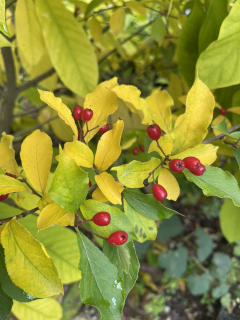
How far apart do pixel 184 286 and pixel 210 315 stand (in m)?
0.30

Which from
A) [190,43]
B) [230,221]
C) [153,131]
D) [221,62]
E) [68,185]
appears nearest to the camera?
[68,185]

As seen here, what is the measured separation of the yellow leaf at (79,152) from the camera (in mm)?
425

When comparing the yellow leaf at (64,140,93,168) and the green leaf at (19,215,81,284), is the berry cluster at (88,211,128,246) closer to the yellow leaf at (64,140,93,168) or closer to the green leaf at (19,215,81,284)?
the yellow leaf at (64,140,93,168)

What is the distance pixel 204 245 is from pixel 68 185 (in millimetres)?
2156

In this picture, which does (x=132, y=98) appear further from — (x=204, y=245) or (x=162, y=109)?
(x=204, y=245)

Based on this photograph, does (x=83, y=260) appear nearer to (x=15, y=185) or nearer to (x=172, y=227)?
(x=15, y=185)

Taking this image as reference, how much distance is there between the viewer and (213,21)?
70cm

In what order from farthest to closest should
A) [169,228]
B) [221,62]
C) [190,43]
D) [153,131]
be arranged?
[169,228], [190,43], [221,62], [153,131]

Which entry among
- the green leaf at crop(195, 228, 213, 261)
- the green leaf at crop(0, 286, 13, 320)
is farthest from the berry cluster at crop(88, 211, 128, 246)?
the green leaf at crop(195, 228, 213, 261)

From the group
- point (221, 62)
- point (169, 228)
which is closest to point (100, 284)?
point (221, 62)

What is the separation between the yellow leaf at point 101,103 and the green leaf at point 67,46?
0.28 m

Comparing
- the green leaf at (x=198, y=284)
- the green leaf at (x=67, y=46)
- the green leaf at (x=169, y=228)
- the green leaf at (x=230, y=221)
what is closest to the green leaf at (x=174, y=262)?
the green leaf at (x=198, y=284)

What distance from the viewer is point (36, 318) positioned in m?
0.84

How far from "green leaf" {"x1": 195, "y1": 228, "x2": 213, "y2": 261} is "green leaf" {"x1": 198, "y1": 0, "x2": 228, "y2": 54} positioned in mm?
1893
